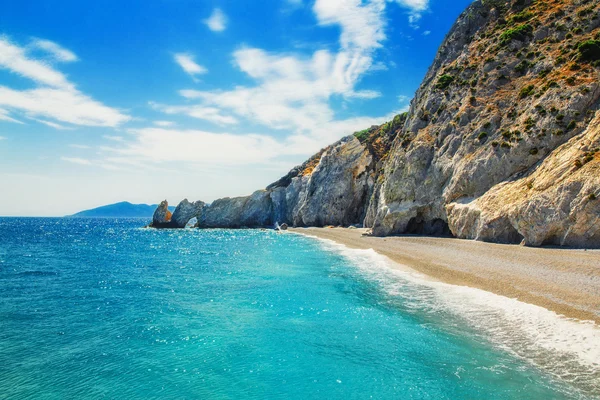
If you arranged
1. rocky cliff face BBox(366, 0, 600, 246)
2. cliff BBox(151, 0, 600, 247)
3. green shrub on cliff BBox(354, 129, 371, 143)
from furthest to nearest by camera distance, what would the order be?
green shrub on cliff BBox(354, 129, 371, 143) → rocky cliff face BBox(366, 0, 600, 246) → cliff BBox(151, 0, 600, 247)

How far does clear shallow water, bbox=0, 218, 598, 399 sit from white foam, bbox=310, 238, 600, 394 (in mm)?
78

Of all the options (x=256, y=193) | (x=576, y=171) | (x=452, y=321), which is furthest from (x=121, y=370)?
(x=256, y=193)

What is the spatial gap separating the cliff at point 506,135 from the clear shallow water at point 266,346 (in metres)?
12.8

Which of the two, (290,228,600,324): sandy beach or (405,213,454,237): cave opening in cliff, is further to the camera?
(405,213,454,237): cave opening in cliff

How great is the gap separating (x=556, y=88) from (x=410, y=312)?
1239 inches

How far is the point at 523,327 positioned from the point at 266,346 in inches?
375

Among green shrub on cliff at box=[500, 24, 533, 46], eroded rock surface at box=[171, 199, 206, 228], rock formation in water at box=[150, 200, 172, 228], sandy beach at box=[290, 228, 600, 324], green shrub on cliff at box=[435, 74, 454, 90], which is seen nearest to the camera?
sandy beach at box=[290, 228, 600, 324]

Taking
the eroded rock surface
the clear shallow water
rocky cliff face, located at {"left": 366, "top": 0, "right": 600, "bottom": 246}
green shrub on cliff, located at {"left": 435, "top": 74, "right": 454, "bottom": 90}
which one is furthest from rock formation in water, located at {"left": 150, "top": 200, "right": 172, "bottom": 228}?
the clear shallow water

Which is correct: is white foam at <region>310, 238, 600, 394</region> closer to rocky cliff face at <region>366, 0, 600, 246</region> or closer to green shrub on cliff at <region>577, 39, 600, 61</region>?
rocky cliff face at <region>366, 0, 600, 246</region>

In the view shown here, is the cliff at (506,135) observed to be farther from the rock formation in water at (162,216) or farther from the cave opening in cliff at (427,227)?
the rock formation in water at (162,216)

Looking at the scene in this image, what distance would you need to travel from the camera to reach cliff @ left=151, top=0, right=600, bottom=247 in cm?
2567

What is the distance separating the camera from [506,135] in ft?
117

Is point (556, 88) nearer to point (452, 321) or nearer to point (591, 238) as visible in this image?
point (591, 238)

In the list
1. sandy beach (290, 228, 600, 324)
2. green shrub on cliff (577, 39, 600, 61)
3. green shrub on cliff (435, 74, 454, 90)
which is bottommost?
sandy beach (290, 228, 600, 324)
